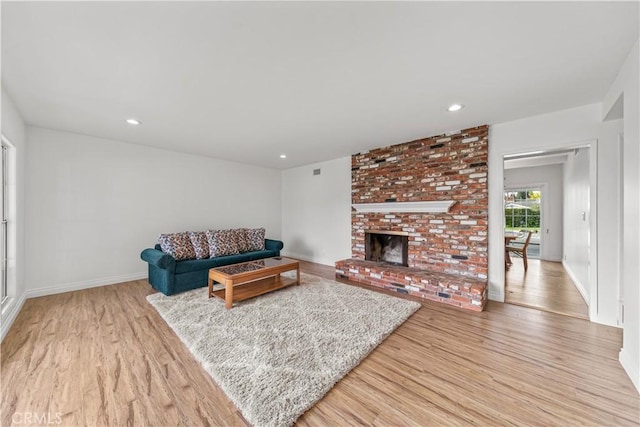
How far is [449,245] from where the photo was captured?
11.9ft

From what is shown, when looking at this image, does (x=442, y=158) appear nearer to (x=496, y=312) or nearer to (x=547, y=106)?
(x=547, y=106)

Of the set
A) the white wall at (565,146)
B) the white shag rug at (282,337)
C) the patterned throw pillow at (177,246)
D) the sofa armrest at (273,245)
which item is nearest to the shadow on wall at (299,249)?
the sofa armrest at (273,245)

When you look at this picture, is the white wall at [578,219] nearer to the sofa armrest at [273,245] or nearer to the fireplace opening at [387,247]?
the fireplace opening at [387,247]

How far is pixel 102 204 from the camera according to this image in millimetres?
3863

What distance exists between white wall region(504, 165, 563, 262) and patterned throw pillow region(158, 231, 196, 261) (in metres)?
8.06

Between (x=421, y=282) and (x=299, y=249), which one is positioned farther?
(x=299, y=249)

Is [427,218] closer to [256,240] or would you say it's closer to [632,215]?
[632,215]

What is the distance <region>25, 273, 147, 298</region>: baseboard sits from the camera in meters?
3.35

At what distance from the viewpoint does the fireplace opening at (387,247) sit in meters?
4.23

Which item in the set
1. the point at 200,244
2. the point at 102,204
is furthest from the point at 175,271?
the point at 102,204

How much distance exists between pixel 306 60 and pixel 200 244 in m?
3.44

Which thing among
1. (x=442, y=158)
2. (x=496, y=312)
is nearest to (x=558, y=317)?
(x=496, y=312)

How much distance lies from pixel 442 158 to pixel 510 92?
1.34 metres

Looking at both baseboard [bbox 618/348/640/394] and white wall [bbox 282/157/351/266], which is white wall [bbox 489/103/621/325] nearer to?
baseboard [bbox 618/348/640/394]
